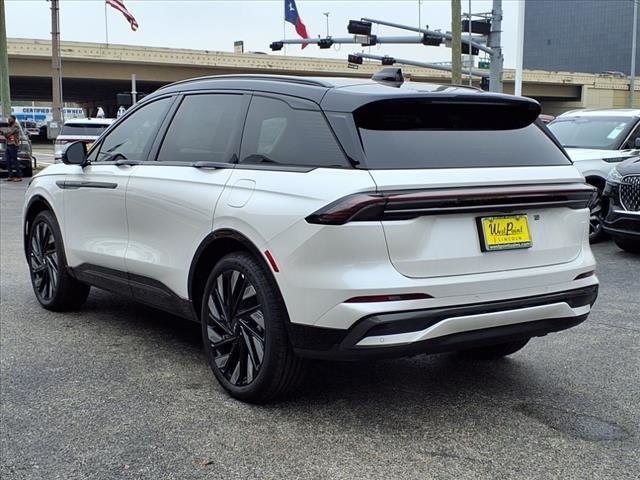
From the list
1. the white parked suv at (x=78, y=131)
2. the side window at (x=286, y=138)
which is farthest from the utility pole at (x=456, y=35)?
the side window at (x=286, y=138)

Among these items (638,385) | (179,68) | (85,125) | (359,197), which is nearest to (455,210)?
(359,197)

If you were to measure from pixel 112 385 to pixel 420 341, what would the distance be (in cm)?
190

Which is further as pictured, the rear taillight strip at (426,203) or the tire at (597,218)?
the tire at (597,218)

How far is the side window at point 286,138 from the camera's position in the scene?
3834 millimetres

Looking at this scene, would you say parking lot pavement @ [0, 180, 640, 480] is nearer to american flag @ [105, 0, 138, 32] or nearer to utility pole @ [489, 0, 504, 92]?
utility pole @ [489, 0, 504, 92]

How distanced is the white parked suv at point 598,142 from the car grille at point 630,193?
36.3 inches

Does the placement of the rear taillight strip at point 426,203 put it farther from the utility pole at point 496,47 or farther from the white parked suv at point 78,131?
the utility pole at point 496,47

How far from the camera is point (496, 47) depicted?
78.3 ft

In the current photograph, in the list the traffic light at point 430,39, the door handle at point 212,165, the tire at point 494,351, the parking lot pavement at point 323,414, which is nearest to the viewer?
the parking lot pavement at point 323,414

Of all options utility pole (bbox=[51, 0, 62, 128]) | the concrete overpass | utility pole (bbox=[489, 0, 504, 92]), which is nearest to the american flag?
utility pole (bbox=[51, 0, 62, 128])

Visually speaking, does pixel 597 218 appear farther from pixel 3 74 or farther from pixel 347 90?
pixel 3 74

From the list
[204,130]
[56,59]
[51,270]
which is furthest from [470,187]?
[56,59]

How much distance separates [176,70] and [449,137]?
5822 centimetres

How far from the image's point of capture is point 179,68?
2349 inches
